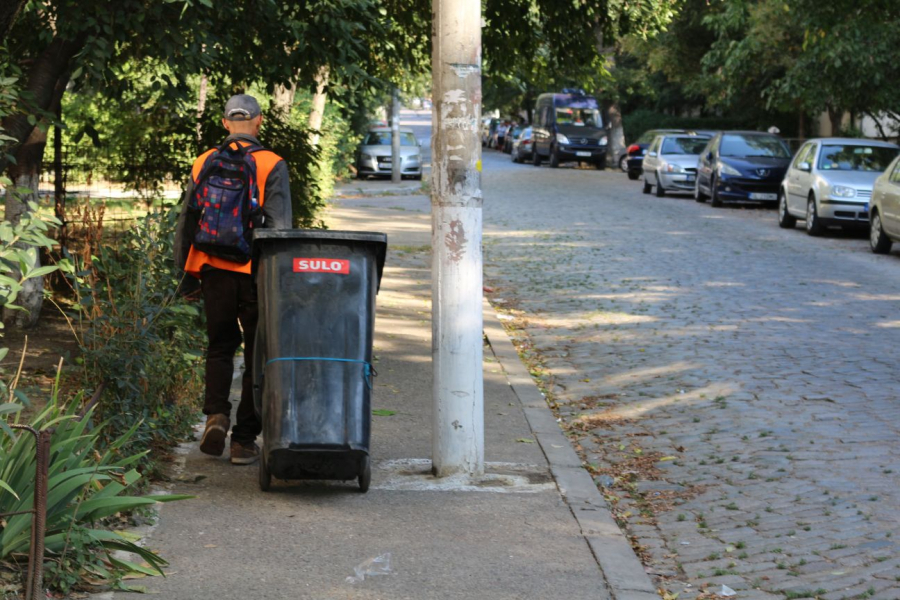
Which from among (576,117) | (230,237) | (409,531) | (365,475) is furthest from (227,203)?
(576,117)

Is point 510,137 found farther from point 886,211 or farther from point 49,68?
point 49,68

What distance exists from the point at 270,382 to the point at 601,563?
5.74 ft

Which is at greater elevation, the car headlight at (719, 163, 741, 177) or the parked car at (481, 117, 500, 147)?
the parked car at (481, 117, 500, 147)

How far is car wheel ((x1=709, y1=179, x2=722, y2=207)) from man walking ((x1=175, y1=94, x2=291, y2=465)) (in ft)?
70.7

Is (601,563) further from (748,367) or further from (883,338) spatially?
(883,338)

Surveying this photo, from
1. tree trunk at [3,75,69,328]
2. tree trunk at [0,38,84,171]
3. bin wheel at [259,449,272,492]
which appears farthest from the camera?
tree trunk at [3,75,69,328]

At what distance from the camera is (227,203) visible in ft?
20.3

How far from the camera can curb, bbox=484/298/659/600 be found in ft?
16.5

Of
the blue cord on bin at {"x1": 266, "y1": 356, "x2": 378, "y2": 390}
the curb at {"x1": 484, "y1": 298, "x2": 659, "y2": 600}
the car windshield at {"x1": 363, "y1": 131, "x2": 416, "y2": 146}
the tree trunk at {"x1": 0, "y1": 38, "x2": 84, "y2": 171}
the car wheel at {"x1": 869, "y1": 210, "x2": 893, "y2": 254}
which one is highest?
the tree trunk at {"x1": 0, "y1": 38, "x2": 84, "y2": 171}

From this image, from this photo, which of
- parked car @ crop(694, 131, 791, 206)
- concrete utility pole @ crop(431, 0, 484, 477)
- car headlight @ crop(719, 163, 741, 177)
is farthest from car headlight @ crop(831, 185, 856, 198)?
concrete utility pole @ crop(431, 0, 484, 477)

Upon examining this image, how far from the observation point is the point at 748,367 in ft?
31.4

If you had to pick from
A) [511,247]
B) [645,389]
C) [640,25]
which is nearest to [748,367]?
[645,389]

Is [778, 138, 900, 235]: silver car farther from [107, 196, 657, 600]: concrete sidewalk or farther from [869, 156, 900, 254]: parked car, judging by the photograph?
[107, 196, 657, 600]: concrete sidewalk

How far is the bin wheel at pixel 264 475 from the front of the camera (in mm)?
5852
